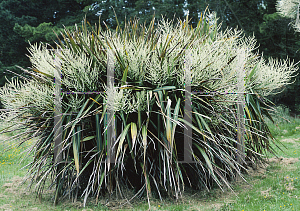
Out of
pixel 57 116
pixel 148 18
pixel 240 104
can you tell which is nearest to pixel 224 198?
pixel 240 104

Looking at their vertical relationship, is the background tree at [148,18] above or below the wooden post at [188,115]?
above

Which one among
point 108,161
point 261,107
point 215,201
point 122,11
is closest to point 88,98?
point 108,161

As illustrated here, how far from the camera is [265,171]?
5008 mm

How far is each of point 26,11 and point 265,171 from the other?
19.2m

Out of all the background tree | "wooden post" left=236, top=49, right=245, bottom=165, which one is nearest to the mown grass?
"wooden post" left=236, top=49, right=245, bottom=165

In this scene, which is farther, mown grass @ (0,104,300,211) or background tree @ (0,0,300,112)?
background tree @ (0,0,300,112)

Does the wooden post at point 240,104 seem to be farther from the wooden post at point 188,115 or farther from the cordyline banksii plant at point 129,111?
the wooden post at point 188,115

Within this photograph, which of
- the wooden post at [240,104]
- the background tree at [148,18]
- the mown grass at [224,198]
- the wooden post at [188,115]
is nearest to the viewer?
the mown grass at [224,198]

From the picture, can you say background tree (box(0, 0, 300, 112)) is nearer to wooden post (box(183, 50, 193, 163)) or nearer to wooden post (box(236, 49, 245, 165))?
wooden post (box(236, 49, 245, 165))

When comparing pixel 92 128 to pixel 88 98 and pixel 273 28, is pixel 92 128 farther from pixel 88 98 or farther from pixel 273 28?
pixel 273 28

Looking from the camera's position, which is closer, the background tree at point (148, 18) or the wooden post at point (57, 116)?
the wooden post at point (57, 116)

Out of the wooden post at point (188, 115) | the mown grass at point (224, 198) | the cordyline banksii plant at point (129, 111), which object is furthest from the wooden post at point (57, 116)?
the wooden post at point (188, 115)

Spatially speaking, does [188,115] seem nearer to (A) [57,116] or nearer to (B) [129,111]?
(B) [129,111]

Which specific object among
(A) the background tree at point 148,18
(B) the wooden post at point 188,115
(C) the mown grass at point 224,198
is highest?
(A) the background tree at point 148,18
